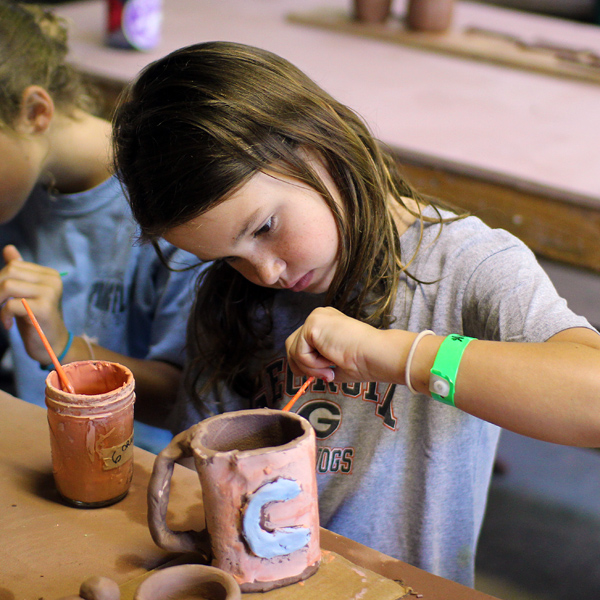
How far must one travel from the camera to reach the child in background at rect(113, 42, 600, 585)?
71 centimetres

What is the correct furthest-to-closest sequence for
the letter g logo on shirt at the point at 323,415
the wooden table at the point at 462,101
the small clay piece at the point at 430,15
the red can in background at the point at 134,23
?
the small clay piece at the point at 430,15, the red can in background at the point at 134,23, the wooden table at the point at 462,101, the letter g logo on shirt at the point at 323,415

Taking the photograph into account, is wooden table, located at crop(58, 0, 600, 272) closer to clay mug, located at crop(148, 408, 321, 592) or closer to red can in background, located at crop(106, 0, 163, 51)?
red can in background, located at crop(106, 0, 163, 51)

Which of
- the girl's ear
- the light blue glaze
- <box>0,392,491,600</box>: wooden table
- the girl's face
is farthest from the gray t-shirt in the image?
the girl's ear

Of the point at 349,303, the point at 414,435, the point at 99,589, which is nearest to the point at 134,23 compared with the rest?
the point at 349,303

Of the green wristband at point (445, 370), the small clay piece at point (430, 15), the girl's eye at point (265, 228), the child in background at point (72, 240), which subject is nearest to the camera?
the green wristband at point (445, 370)

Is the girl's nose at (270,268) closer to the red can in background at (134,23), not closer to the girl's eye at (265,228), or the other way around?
the girl's eye at (265,228)

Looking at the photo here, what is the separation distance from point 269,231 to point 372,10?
6.26 feet

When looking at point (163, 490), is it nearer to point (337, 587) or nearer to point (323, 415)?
point (337, 587)

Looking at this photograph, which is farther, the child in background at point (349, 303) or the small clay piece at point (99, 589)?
the child in background at point (349, 303)

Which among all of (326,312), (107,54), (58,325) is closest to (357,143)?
(326,312)

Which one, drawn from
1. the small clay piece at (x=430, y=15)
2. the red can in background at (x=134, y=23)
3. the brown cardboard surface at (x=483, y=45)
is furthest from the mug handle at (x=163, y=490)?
the small clay piece at (x=430, y=15)

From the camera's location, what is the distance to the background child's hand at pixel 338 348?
0.74 metres

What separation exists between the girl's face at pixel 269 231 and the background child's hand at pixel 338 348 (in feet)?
0.29

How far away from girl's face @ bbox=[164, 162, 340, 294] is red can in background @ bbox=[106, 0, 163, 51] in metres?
1.50
